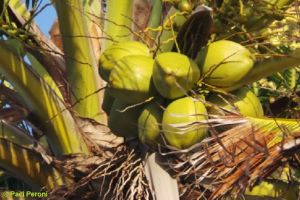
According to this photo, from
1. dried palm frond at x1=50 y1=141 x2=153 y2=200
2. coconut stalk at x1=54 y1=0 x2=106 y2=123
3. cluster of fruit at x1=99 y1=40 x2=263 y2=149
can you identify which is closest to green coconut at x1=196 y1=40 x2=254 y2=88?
cluster of fruit at x1=99 y1=40 x2=263 y2=149

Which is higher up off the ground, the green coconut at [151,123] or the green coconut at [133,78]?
the green coconut at [133,78]

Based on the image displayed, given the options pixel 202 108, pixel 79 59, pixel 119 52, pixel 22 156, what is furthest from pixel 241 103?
pixel 22 156

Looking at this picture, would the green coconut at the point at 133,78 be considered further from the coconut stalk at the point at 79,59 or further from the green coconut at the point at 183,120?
the coconut stalk at the point at 79,59

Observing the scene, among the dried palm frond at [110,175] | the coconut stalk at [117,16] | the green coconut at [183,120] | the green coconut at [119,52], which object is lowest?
the dried palm frond at [110,175]

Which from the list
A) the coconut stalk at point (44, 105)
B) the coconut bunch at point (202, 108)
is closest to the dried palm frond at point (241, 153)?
the coconut bunch at point (202, 108)

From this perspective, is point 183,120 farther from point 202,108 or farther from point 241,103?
point 241,103

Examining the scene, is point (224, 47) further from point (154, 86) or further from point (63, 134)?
point (63, 134)

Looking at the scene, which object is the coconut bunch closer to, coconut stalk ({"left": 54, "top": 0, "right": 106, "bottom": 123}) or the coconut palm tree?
the coconut palm tree
